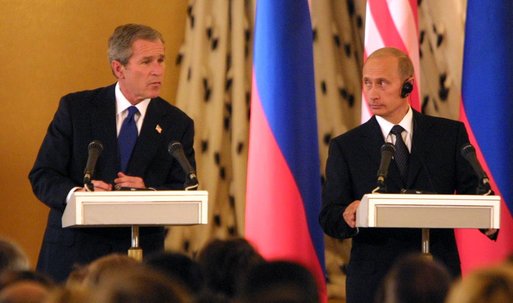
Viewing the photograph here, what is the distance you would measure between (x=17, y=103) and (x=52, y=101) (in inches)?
8.6

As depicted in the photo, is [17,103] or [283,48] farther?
[17,103]

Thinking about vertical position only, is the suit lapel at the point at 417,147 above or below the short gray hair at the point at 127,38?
below

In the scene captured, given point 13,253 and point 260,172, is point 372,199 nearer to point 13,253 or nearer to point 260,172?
point 13,253

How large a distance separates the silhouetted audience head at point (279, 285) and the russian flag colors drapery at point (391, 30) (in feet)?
12.3

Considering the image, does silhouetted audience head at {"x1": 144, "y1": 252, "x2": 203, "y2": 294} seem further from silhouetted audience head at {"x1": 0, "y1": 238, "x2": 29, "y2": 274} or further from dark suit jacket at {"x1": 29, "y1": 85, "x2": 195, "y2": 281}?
dark suit jacket at {"x1": 29, "y1": 85, "x2": 195, "y2": 281}

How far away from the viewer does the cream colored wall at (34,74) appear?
7.63m

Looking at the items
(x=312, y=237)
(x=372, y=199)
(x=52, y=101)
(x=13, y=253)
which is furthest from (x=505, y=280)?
(x=52, y=101)

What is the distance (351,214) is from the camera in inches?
192

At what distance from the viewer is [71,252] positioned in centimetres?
521

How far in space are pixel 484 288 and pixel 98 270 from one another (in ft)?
3.70

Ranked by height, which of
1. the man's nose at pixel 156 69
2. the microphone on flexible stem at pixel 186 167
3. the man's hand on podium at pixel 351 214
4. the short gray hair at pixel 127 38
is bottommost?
the man's hand on podium at pixel 351 214

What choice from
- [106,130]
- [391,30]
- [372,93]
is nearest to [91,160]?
[106,130]

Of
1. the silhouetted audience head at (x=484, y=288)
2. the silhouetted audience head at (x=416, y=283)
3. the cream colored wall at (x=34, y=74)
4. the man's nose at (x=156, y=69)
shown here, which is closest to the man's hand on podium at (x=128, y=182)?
the man's nose at (x=156, y=69)

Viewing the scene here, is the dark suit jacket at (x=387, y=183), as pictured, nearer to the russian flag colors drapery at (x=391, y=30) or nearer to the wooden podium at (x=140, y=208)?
the wooden podium at (x=140, y=208)
